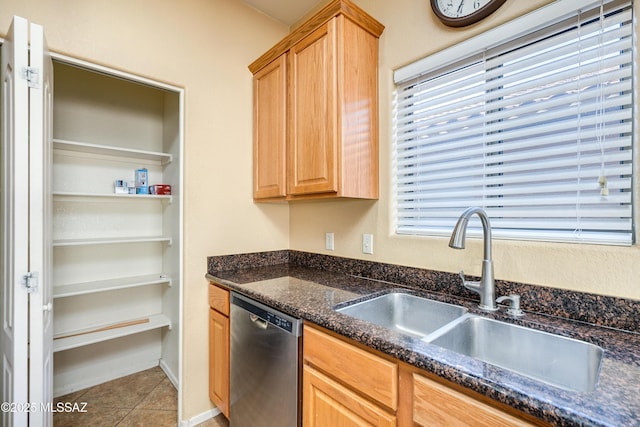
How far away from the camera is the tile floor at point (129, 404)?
1.87m

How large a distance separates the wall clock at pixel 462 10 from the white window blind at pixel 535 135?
0.51 ft

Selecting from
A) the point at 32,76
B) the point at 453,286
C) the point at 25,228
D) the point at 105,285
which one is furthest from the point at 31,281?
the point at 453,286

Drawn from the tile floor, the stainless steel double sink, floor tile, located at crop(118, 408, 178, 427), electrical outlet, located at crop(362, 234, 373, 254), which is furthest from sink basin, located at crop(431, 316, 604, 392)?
floor tile, located at crop(118, 408, 178, 427)

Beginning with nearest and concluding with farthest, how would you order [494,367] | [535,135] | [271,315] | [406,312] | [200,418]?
[494,367] → [535,135] → [271,315] → [406,312] → [200,418]

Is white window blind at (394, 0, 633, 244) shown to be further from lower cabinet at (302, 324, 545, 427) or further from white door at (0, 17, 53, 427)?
white door at (0, 17, 53, 427)

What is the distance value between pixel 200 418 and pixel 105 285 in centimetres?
113

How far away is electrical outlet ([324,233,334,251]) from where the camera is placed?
2004 mm

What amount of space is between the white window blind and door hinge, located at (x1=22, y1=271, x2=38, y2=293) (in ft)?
5.47

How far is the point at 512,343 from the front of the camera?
106 cm

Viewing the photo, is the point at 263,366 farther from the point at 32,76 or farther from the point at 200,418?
the point at 32,76

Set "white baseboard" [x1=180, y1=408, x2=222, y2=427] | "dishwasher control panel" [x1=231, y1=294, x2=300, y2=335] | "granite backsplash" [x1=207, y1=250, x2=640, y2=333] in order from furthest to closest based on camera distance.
→ "white baseboard" [x1=180, y1=408, x2=222, y2=427], "dishwasher control panel" [x1=231, y1=294, x2=300, y2=335], "granite backsplash" [x1=207, y1=250, x2=640, y2=333]

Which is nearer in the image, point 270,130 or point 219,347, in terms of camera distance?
point 219,347

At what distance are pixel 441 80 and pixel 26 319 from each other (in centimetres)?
209

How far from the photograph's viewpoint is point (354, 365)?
100cm
